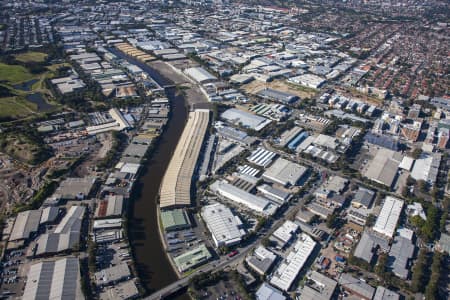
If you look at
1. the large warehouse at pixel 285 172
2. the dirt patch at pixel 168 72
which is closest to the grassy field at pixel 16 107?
the dirt patch at pixel 168 72

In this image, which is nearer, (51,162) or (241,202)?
(241,202)

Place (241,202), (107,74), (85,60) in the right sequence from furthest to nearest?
(85,60)
(107,74)
(241,202)

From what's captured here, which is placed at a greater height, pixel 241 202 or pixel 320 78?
pixel 320 78

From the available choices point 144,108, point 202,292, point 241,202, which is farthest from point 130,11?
point 202,292

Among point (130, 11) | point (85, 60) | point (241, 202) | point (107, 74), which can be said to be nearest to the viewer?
point (241, 202)

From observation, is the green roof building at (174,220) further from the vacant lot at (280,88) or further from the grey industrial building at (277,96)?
the vacant lot at (280,88)

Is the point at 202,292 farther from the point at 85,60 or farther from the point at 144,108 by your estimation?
the point at 85,60

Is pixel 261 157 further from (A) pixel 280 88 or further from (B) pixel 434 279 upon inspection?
(A) pixel 280 88
